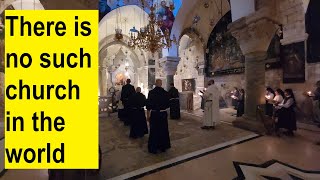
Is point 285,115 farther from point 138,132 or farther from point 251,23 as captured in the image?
point 138,132

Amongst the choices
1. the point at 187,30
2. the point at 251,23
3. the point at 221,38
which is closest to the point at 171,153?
the point at 251,23

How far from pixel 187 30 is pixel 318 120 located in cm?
925

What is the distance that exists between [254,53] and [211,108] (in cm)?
227

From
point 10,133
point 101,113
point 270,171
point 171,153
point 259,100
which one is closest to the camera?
point 10,133

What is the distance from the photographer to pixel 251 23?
5910mm

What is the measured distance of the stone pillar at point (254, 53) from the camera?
587 centimetres

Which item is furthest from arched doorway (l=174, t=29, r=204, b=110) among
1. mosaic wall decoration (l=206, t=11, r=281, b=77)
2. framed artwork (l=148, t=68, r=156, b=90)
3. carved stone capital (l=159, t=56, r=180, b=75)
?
carved stone capital (l=159, t=56, r=180, b=75)

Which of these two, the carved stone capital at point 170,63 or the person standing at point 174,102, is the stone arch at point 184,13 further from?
the person standing at point 174,102

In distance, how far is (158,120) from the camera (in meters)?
4.50

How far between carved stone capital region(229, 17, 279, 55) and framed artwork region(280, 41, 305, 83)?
2.57 metres

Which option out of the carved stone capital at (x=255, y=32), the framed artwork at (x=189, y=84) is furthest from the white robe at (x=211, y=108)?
the framed artwork at (x=189, y=84)

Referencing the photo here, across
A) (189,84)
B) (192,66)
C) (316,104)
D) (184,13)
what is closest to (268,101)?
(316,104)

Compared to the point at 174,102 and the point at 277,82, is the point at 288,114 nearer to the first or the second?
the point at 277,82

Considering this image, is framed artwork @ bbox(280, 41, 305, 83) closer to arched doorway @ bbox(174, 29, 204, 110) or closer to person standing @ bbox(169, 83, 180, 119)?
person standing @ bbox(169, 83, 180, 119)
